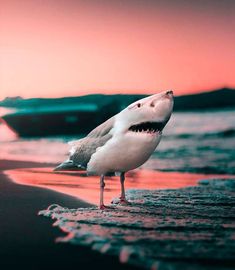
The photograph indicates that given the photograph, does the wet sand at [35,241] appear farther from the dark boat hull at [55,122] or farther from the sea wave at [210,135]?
the sea wave at [210,135]

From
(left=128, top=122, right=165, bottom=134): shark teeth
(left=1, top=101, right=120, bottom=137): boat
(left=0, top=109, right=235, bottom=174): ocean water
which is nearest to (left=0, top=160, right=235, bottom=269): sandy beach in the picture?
(left=128, top=122, right=165, bottom=134): shark teeth

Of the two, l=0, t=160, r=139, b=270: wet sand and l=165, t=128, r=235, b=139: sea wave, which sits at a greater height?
l=165, t=128, r=235, b=139: sea wave

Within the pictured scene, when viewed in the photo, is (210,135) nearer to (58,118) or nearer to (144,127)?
(58,118)

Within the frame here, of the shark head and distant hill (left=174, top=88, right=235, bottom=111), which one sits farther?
distant hill (left=174, top=88, right=235, bottom=111)

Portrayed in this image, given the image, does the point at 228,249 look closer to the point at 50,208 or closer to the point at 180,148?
the point at 50,208

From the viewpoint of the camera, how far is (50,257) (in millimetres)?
2246

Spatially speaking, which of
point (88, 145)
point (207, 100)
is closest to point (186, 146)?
point (207, 100)

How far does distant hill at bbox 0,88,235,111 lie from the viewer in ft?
18.9

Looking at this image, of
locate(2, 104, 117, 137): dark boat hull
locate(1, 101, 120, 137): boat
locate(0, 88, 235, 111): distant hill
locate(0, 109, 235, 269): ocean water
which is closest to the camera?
locate(0, 109, 235, 269): ocean water

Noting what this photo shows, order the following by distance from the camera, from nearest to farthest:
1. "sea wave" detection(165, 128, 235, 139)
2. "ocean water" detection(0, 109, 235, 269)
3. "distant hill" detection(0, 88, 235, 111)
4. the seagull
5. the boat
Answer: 1. "ocean water" detection(0, 109, 235, 269)
2. the seagull
3. "distant hill" detection(0, 88, 235, 111)
4. the boat
5. "sea wave" detection(165, 128, 235, 139)

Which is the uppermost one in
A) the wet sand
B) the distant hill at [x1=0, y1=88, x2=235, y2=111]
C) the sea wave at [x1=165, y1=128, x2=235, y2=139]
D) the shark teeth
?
the distant hill at [x1=0, y1=88, x2=235, y2=111]

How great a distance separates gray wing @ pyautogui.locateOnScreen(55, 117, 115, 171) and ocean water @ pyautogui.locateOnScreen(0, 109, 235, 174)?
235 centimetres

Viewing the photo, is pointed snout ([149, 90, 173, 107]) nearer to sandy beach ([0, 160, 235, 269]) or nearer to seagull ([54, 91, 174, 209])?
seagull ([54, 91, 174, 209])

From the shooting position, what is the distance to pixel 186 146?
25.8 ft
